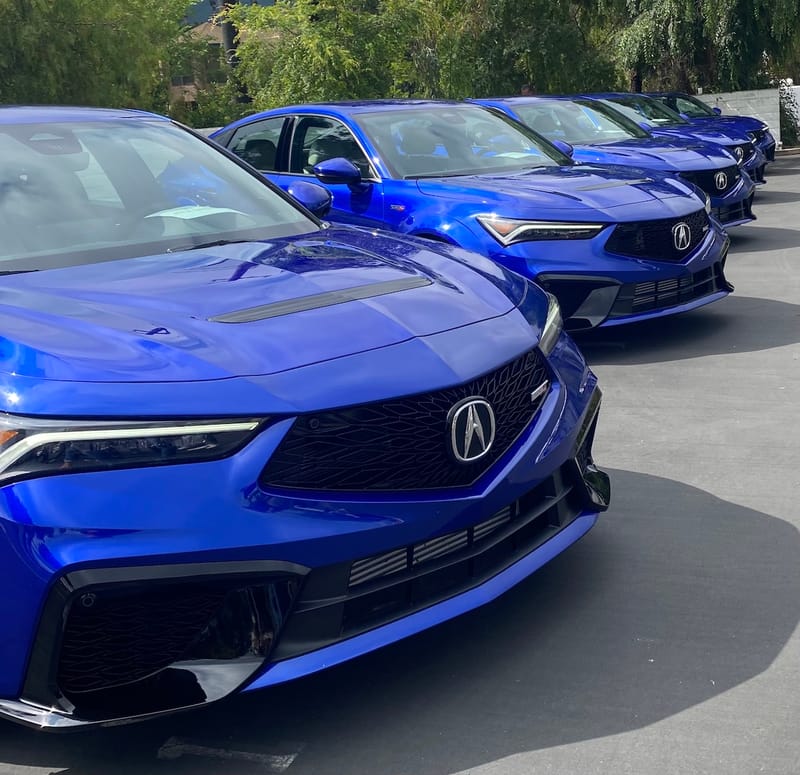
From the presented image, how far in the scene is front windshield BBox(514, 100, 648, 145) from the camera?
12.4 meters

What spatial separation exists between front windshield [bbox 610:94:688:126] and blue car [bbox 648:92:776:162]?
0.93 ft

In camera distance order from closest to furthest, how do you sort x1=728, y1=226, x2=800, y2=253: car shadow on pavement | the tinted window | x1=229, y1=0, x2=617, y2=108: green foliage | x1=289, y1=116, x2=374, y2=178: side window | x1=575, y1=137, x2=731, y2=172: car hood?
x1=289, y1=116, x2=374, y2=178: side window → x1=575, y1=137, x2=731, y2=172: car hood → x1=728, y1=226, x2=800, y2=253: car shadow on pavement → the tinted window → x1=229, y1=0, x2=617, y2=108: green foliage

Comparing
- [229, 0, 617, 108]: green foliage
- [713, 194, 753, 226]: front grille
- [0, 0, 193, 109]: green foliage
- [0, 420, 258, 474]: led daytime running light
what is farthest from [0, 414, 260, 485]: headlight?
[0, 0, 193, 109]: green foliage

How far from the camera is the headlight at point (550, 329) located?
3764 millimetres

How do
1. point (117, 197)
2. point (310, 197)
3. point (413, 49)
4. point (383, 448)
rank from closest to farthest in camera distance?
1. point (383, 448)
2. point (117, 197)
3. point (310, 197)
4. point (413, 49)

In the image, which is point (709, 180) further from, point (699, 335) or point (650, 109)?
point (650, 109)

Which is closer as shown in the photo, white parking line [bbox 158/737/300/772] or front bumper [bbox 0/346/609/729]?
front bumper [bbox 0/346/609/729]

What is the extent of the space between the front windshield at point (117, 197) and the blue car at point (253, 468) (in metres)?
0.20

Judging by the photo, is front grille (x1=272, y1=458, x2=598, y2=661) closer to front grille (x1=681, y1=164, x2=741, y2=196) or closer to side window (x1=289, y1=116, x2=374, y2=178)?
side window (x1=289, y1=116, x2=374, y2=178)

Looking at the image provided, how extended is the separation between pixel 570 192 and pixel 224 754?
16.4ft

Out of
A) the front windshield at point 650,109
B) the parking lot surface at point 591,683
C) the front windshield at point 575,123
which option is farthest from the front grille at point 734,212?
the parking lot surface at point 591,683

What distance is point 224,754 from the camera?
309cm

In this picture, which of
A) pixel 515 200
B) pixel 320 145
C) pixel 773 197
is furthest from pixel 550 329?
pixel 773 197

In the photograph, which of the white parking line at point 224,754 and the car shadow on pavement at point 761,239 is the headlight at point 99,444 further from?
the car shadow on pavement at point 761,239
